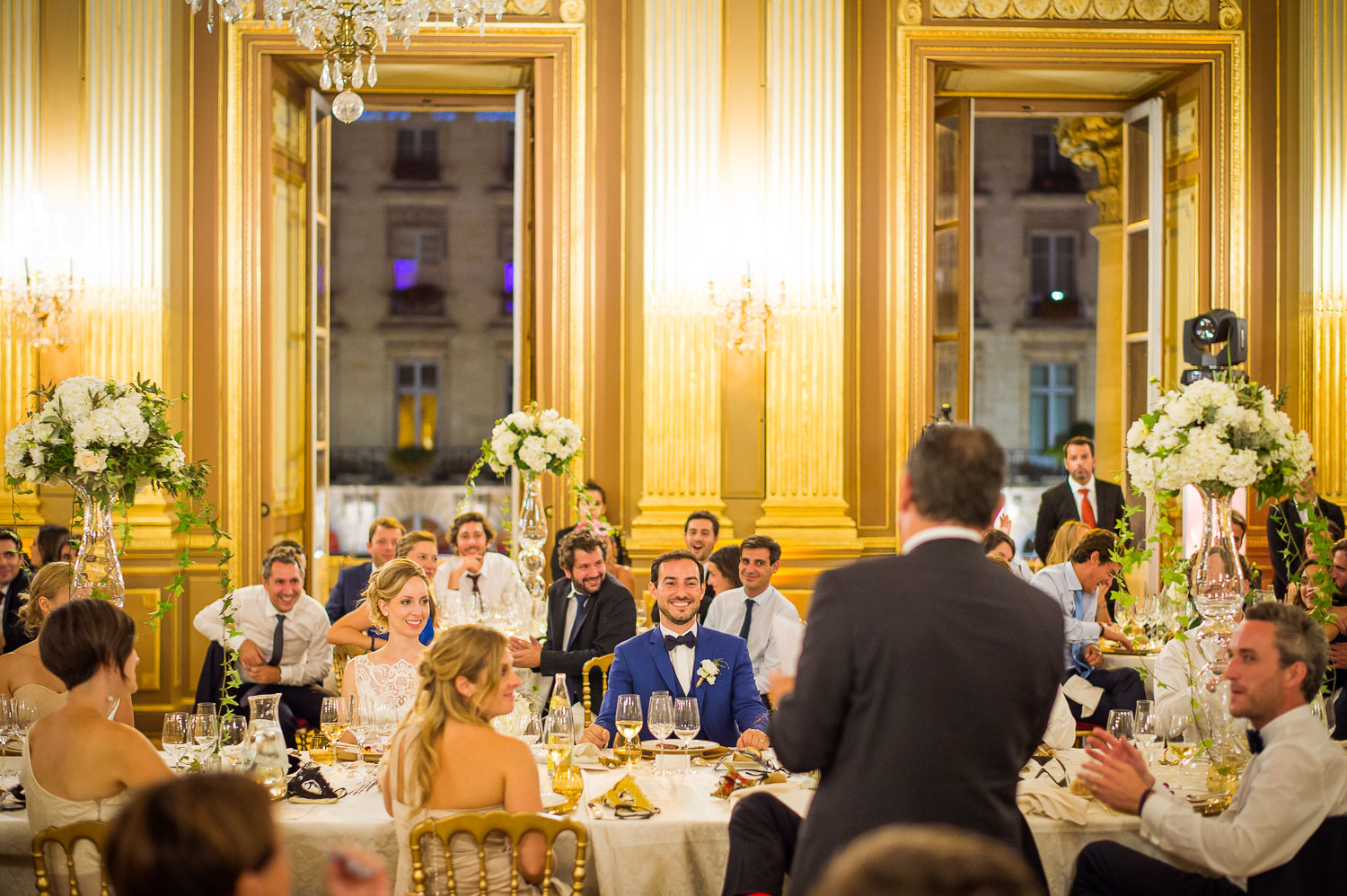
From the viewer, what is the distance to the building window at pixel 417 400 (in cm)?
3183

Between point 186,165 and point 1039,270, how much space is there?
90.2ft

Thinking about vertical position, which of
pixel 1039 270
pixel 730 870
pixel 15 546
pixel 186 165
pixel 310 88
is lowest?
pixel 730 870

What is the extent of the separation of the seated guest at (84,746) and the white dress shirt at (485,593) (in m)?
2.21

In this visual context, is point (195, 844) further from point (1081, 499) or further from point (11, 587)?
point (1081, 499)

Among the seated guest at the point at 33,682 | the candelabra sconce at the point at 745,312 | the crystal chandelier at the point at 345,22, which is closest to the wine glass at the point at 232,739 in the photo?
the seated guest at the point at 33,682

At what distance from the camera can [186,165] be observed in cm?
779

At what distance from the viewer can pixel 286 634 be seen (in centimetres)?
598

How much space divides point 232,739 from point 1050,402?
3105 cm

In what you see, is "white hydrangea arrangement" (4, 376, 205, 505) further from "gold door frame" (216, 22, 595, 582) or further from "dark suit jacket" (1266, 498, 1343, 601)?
"dark suit jacket" (1266, 498, 1343, 601)

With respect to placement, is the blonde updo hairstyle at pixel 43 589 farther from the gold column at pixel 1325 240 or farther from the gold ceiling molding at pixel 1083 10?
the gold column at pixel 1325 240

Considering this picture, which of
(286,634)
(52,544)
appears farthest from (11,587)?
(286,634)

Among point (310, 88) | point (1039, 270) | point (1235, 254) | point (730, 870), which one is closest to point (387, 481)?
point (1039, 270)

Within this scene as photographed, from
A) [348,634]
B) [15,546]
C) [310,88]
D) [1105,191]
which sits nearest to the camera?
[348,634]

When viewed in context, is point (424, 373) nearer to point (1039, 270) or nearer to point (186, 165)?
point (1039, 270)
